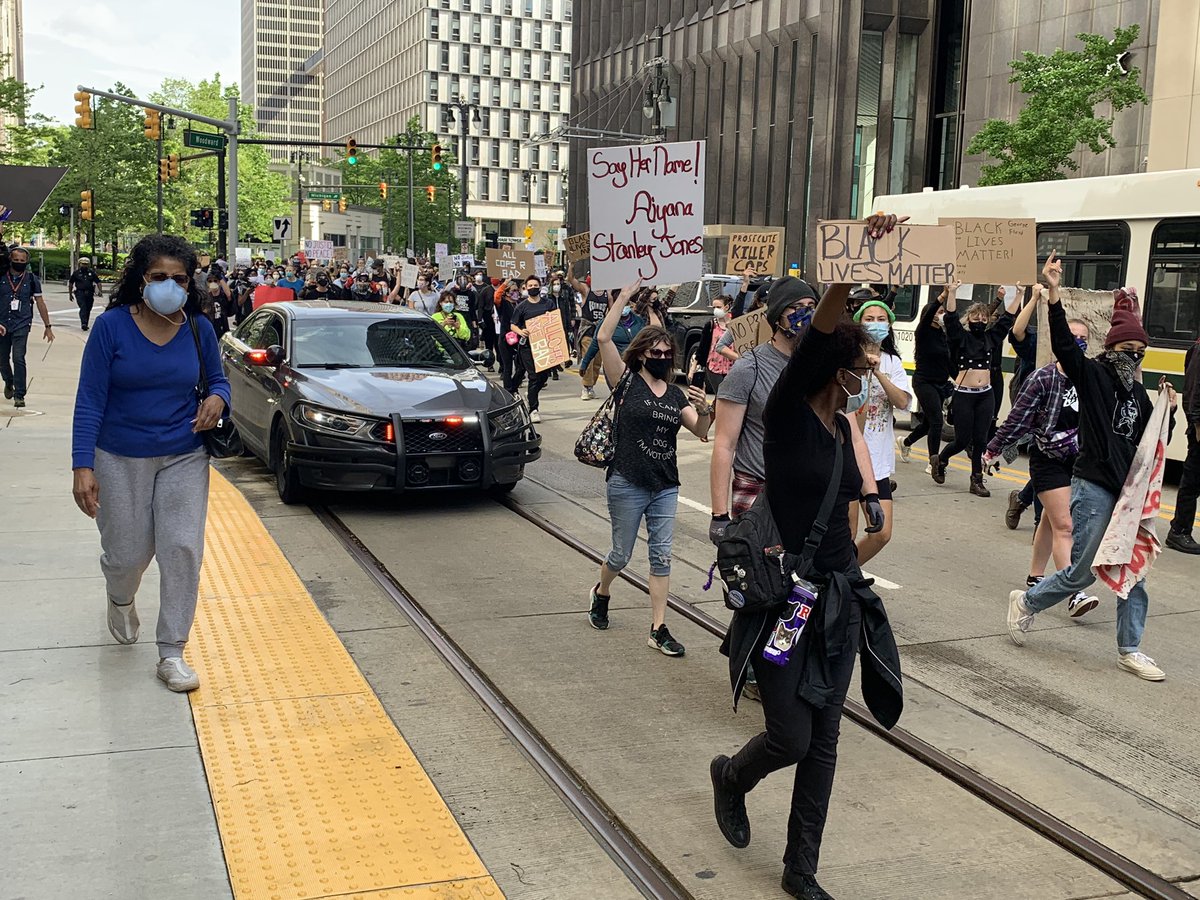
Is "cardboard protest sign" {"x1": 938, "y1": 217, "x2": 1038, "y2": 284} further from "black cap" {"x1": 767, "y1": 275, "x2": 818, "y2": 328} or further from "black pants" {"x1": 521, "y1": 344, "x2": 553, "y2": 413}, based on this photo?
"black pants" {"x1": 521, "y1": 344, "x2": 553, "y2": 413}

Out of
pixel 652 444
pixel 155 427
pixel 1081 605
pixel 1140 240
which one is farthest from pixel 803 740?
pixel 1140 240

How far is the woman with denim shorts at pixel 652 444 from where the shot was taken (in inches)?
251

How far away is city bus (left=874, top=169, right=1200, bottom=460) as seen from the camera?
1258 cm

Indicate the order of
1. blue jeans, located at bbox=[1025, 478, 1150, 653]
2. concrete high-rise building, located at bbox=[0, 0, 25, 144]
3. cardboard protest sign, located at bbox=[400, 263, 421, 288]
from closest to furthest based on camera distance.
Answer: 1. blue jeans, located at bbox=[1025, 478, 1150, 653]
2. cardboard protest sign, located at bbox=[400, 263, 421, 288]
3. concrete high-rise building, located at bbox=[0, 0, 25, 144]

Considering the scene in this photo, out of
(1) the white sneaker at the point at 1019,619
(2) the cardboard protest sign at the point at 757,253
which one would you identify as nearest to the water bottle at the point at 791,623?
(1) the white sneaker at the point at 1019,619

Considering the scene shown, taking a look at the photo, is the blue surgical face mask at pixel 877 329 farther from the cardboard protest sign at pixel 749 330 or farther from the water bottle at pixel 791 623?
the water bottle at pixel 791 623

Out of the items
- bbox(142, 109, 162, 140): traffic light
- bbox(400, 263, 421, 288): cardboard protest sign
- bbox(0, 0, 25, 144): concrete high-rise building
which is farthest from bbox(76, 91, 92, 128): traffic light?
bbox(0, 0, 25, 144): concrete high-rise building

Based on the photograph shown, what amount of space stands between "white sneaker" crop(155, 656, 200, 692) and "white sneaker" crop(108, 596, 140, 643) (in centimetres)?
50

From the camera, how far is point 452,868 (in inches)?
160

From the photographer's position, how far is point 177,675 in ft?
18.3

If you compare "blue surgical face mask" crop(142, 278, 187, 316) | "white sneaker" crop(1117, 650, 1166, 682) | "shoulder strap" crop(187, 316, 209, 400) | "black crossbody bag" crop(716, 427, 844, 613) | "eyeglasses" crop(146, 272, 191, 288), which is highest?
"eyeglasses" crop(146, 272, 191, 288)

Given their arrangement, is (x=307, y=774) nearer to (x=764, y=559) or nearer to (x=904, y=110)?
(x=764, y=559)

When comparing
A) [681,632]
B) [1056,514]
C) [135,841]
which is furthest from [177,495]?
[1056,514]

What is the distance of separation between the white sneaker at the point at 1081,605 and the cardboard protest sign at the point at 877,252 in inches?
85.1
